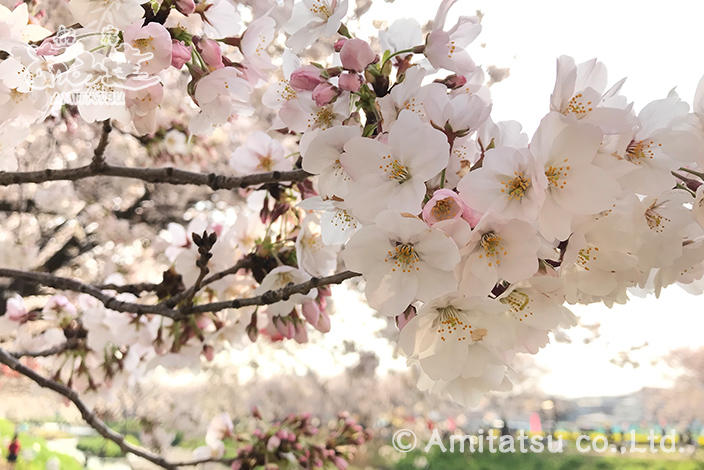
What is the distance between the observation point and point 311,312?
0.72 m

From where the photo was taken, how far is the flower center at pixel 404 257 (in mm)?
348

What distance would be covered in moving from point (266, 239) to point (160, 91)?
27 centimetres

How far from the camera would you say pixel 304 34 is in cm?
49

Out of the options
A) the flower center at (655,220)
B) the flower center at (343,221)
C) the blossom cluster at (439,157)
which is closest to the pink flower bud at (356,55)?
the blossom cluster at (439,157)

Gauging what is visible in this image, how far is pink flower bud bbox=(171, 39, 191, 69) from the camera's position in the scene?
0.46m

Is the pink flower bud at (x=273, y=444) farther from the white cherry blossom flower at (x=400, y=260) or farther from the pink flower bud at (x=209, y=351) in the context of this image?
the white cherry blossom flower at (x=400, y=260)

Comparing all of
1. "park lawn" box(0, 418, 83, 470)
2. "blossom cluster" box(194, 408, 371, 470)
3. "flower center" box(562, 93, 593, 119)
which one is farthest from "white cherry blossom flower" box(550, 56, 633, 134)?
"park lawn" box(0, 418, 83, 470)

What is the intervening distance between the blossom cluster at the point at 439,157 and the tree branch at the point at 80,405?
1.66ft

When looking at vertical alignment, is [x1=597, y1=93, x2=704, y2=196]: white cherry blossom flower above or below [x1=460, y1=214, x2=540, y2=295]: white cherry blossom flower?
above

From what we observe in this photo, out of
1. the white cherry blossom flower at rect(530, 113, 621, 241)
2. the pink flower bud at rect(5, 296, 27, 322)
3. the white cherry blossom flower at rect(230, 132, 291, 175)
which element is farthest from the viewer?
the pink flower bud at rect(5, 296, 27, 322)

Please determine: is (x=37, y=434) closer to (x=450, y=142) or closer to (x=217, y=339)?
(x=217, y=339)

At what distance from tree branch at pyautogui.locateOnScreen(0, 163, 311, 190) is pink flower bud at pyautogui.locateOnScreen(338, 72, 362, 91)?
22cm

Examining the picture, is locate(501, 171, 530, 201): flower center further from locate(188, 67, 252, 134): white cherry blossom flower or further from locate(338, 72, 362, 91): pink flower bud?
locate(188, 67, 252, 134): white cherry blossom flower

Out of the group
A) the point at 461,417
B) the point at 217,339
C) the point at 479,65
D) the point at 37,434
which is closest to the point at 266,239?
the point at 217,339
